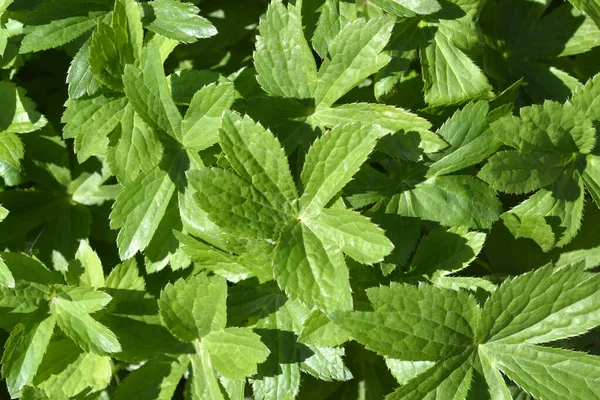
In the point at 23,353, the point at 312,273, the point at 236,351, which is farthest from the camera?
the point at 23,353

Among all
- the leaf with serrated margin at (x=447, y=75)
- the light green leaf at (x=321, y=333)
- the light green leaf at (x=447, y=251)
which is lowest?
the light green leaf at (x=321, y=333)

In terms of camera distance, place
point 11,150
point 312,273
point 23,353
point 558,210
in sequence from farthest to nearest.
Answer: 1. point 11,150
2. point 558,210
3. point 23,353
4. point 312,273

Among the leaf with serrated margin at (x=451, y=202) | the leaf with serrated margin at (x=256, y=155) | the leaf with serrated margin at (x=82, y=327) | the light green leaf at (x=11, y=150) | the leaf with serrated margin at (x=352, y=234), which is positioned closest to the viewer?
the leaf with serrated margin at (x=352, y=234)

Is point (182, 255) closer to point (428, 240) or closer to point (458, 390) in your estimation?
point (428, 240)

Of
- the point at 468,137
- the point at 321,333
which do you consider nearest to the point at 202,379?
the point at 321,333

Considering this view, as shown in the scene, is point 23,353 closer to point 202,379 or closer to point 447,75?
point 202,379

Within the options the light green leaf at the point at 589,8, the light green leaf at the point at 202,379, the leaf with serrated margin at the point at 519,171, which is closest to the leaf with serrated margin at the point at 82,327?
the light green leaf at the point at 202,379

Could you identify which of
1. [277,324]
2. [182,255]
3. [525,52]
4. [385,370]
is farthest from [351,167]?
[525,52]

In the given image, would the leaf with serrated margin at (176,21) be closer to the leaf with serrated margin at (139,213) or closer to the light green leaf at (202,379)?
the leaf with serrated margin at (139,213)
